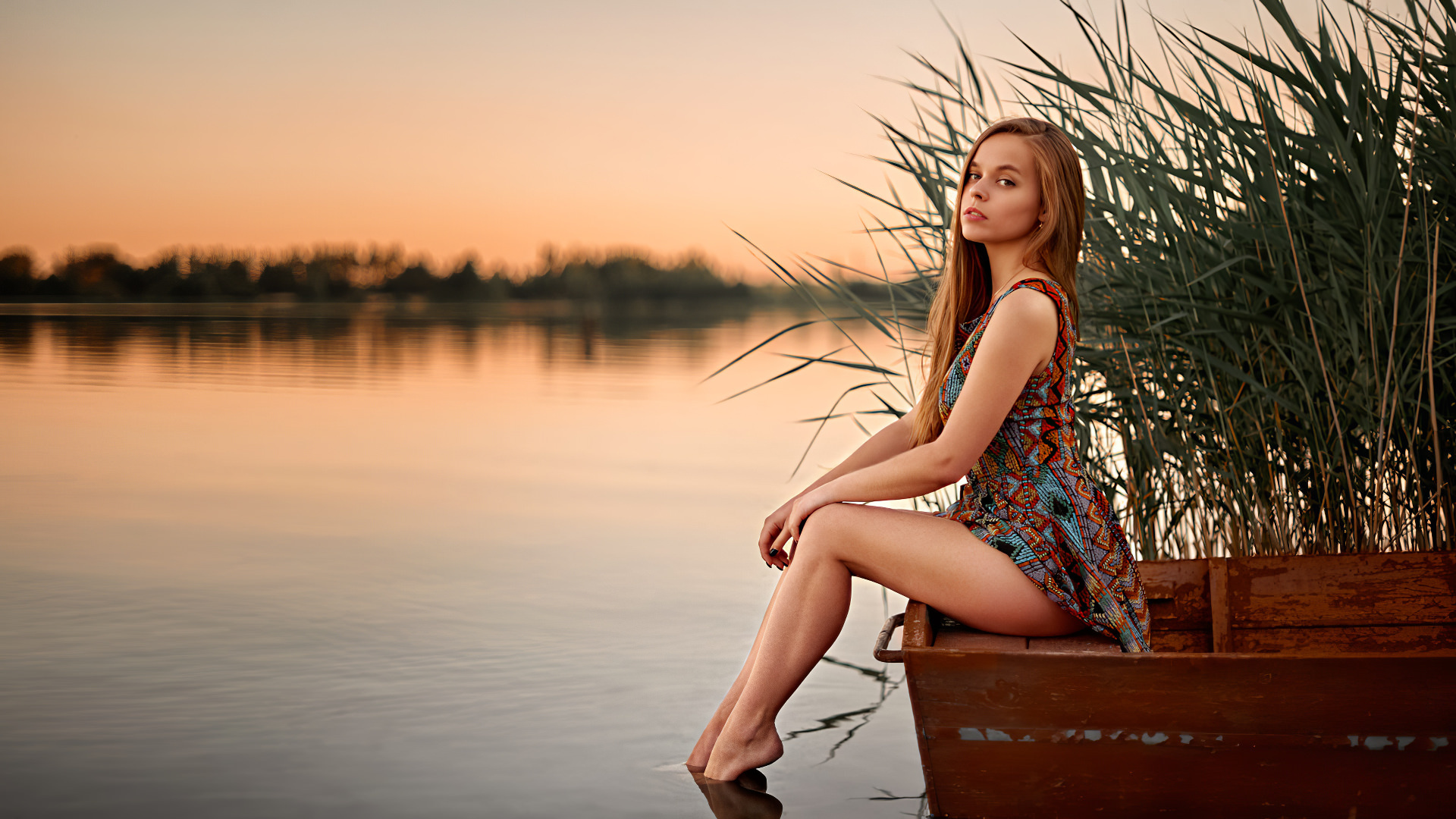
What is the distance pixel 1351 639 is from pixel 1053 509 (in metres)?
0.86

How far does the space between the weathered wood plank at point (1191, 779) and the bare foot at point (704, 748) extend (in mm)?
493

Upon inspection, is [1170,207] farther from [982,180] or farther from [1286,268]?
[982,180]

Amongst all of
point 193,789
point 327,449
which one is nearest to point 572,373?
point 327,449

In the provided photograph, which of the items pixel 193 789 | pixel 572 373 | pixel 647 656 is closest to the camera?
pixel 193 789

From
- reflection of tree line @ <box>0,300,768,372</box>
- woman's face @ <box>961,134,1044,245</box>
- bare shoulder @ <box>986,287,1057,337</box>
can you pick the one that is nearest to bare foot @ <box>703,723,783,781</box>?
bare shoulder @ <box>986,287,1057,337</box>

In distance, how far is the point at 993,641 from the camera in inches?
74.9

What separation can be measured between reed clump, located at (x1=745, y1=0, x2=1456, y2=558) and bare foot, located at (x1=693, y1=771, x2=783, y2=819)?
41.5 inches

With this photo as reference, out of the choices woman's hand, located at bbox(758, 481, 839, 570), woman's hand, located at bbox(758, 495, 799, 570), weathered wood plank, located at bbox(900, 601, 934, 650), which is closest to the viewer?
weathered wood plank, located at bbox(900, 601, 934, 650)

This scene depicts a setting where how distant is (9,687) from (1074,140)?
8.85 feet

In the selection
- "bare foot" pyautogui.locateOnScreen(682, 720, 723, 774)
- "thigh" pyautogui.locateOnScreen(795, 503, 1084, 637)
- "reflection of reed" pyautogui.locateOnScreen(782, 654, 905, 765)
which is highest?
"thigh" pyautogui.locateOnScreen(795, 503, 1084, 637)

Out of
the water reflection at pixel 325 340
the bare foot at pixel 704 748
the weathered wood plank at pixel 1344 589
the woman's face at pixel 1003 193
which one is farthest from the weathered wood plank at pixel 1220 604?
the water reflection at pixel 325 340

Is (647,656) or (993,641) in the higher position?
(993,641)

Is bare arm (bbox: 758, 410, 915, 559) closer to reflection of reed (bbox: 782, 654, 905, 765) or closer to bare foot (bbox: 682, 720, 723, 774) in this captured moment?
bare foot (bbox: 682, 720, 723, 774)

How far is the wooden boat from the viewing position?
65.3 inches
